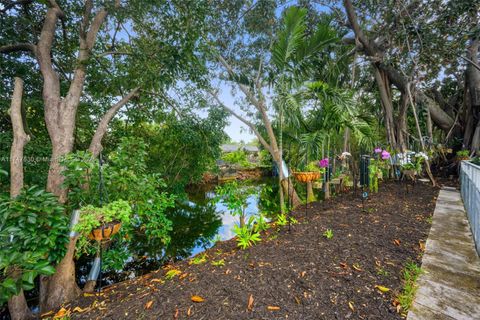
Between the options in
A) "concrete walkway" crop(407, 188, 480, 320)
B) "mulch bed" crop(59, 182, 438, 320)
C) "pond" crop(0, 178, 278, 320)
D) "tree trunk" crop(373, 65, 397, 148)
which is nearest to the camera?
"concrete walkway" crop(407, 188, 480, 320)

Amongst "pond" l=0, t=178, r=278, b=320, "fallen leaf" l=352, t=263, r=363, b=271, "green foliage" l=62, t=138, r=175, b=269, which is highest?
"green foliage" l=62, t=138, r=175, b=269

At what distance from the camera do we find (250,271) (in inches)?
71.2

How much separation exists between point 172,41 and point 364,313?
3601 millimetres

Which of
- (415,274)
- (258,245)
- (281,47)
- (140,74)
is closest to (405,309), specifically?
(415,274)

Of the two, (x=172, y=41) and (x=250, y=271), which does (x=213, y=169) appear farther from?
(x=250, y=271)

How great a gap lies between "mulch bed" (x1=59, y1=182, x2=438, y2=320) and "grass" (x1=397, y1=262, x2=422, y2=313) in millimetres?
43

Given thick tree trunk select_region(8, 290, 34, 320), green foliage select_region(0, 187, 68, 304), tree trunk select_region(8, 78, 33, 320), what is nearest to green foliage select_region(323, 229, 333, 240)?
Result: green foliage select_region(0, 187, 68, 304)

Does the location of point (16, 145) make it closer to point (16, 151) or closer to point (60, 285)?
point (16, 151)

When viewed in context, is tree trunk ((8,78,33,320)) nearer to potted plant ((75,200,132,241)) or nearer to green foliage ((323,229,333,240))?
potted plant ((75,200,132,241))

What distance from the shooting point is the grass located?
1.29m

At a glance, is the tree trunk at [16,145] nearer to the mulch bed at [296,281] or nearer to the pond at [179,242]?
the mulch bed at [296,281]

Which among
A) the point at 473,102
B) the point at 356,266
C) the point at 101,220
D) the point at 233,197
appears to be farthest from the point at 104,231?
the point at 473,102

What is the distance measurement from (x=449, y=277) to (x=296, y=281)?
1156 millimetres

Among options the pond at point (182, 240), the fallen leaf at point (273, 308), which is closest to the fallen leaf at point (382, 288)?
the fallen leaf at point (273, 308)
